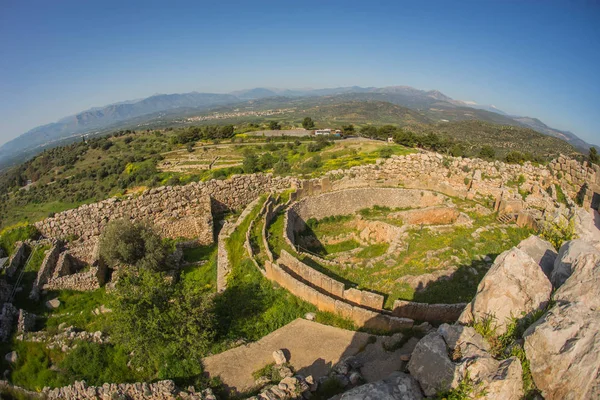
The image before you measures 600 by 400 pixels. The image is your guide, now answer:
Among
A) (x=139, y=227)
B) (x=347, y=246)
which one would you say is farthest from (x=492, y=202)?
(x=139, y=227)

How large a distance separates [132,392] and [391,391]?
7.16 m

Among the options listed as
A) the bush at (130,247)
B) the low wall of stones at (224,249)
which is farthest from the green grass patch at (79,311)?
the low wall of stones at (224,249)

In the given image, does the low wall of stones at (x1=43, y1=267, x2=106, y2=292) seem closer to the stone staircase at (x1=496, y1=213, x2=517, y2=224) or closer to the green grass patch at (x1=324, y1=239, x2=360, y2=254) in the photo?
the green grass patch at (x1=324, y1=239, x2=360, y2=254)

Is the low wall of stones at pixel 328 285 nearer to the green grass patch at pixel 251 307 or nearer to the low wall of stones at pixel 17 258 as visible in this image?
the green grass patch at pixel 251 307

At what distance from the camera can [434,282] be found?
13570 mm

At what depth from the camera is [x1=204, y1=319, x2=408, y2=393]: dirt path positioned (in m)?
9.48

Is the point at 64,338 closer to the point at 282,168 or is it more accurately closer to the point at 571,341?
the point at 571,341

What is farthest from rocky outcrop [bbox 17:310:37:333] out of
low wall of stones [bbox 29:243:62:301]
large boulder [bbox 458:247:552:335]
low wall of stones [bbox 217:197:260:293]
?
large boulder [bbox 458:247:552:335]

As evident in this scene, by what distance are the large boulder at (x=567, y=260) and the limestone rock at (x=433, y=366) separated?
2642 millimetres

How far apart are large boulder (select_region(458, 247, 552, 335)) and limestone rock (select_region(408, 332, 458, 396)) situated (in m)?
0.90

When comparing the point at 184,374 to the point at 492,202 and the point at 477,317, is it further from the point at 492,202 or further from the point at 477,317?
the point at 492,202

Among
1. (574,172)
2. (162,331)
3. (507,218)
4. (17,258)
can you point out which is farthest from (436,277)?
(17,258)

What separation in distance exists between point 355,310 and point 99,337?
907 centimetres

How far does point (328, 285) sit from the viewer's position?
13.1m
